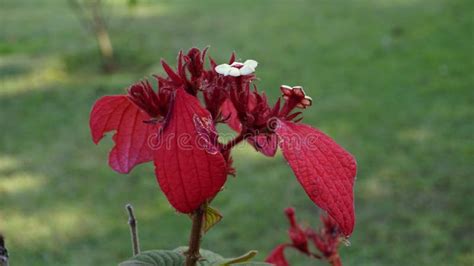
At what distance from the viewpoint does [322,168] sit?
50 centimetres

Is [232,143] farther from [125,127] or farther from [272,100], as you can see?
[272,100]

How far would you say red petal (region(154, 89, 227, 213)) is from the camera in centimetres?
48

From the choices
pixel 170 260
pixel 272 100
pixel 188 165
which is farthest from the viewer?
pixel 272 100

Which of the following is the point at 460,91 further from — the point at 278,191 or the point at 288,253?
the point at 288,253

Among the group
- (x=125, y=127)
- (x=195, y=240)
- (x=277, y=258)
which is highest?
(x=125, y=127)

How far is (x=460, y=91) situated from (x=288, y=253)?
1.39 meters

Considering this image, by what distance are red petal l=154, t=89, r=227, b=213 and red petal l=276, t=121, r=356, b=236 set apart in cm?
6

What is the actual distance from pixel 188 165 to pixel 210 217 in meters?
0.13

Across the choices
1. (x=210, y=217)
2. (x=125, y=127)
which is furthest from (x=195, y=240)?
(x=125, y=127)

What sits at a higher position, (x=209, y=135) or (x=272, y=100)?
(x=209, y=135)

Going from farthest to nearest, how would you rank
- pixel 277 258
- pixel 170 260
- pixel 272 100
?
1. pixel 272 100
2. pixel 277 258
3. pixel 170 260

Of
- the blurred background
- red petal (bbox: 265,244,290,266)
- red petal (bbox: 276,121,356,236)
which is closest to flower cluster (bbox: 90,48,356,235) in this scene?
red petal (bbox: 276,121,356,236)

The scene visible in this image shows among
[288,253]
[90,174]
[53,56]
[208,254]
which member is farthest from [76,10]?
[208,254]

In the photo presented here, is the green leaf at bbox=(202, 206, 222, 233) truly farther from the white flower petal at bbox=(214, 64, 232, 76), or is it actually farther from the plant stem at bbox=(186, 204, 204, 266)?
the white flower petal at bbox=(214, 64, 232, 76)
